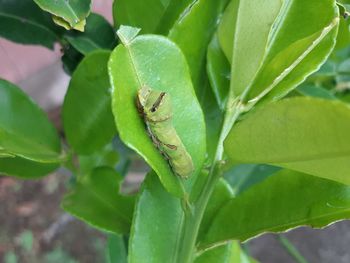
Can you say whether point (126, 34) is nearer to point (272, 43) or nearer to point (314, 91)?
point (272, 43)

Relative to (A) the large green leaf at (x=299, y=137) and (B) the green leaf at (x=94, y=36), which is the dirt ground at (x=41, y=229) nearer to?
(B) the green leaf at (x=94, y=36)

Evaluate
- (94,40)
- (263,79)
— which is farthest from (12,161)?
(263,79)

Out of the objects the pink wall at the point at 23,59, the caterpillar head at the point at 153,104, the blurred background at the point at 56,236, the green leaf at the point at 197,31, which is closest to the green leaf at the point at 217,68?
the green leaf at the point at 197,31

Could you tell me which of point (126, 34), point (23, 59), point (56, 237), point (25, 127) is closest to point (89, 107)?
point (25, 127)

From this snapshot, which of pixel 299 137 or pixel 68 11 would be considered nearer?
pixel 299 137

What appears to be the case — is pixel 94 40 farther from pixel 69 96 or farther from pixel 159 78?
pixel 159 78

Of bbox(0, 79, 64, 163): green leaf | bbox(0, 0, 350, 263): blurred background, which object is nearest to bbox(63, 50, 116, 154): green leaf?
bbox(0, 79, 64, 163): green leaf

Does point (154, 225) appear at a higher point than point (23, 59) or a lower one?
higher
